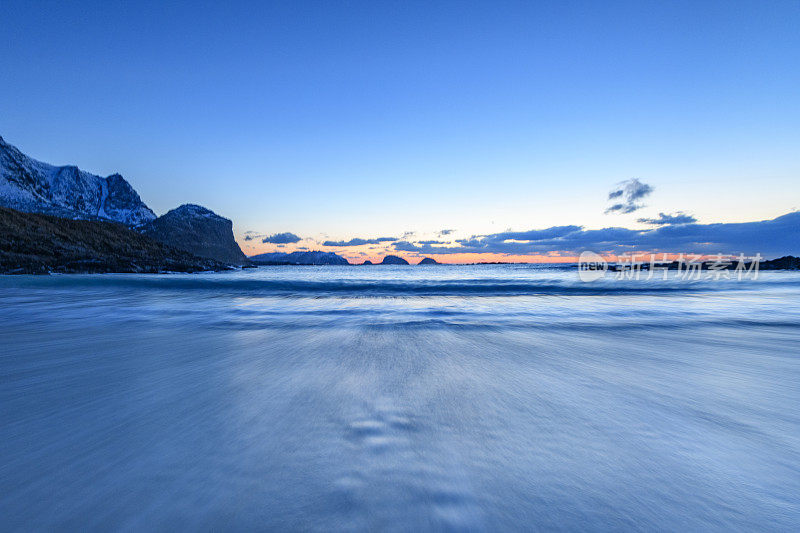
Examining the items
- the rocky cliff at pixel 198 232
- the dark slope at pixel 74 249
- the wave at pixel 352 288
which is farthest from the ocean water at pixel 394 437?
the rocky cliff at pixel 198 232

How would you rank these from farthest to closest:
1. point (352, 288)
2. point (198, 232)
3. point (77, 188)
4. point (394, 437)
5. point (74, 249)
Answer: point (77, 188)
point (198, 232)
point (74, 249)
point (352, 288)
point (394, 437)

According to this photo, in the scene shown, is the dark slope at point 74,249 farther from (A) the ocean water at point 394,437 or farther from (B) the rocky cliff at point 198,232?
(B) the rocky cliff at point 198,232

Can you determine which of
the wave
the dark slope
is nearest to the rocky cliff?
the dark slope

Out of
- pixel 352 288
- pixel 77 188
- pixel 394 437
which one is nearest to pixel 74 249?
pixel 352 288

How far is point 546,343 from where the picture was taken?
163 inches

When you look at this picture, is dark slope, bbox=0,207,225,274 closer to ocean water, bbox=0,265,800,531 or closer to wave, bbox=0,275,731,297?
wave, bbox=0,275,731,297

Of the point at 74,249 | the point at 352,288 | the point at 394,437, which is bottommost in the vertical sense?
the point at 352,288

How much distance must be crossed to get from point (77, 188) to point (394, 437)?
205 meters

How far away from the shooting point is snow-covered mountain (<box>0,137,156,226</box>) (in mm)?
87938

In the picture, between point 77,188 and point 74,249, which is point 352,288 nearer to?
point 74,249

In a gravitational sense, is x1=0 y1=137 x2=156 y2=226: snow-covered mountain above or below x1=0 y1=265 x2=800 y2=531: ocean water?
above

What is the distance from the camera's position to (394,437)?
164 centimetres

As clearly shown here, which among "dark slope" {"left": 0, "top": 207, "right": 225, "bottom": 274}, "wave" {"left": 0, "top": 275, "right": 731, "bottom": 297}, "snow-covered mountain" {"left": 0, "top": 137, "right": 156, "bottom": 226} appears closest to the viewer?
"wave" {"left": 0, "top": 275, "right": 731, "bottom": 297}

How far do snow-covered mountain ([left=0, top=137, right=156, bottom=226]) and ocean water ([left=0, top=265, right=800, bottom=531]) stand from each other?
A: 4267 inches
